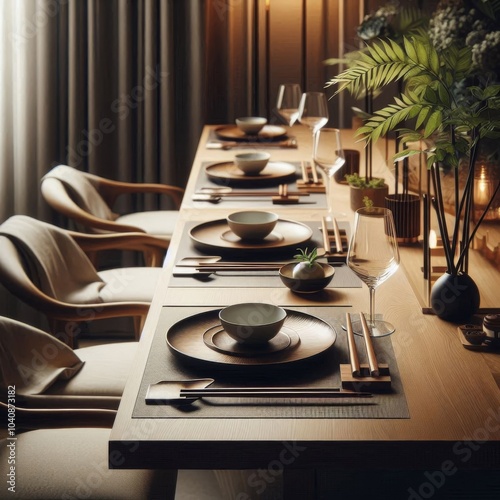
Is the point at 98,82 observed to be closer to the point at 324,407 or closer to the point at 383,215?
the point at 383,215

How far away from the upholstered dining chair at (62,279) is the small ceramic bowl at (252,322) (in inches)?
29.5

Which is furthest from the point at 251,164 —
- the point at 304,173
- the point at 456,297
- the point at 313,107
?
the point at 456,297

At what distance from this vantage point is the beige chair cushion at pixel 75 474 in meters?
1.63

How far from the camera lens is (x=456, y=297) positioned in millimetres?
1684

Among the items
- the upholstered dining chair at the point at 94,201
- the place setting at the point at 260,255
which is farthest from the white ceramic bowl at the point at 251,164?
the place setting at the point at 260,255

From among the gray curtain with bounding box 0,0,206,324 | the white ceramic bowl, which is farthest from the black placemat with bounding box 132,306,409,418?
the gray curtain with bounding box 0,0,206,324

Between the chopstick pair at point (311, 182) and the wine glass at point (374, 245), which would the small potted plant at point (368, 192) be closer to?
the chopstick pair at point (311, 182)

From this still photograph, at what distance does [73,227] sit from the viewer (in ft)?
12.8

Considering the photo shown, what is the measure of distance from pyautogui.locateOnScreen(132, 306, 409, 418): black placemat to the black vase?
168 mm

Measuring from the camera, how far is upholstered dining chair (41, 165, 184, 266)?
300cm

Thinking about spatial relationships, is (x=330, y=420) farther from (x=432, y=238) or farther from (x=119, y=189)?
(x=119, y=189)

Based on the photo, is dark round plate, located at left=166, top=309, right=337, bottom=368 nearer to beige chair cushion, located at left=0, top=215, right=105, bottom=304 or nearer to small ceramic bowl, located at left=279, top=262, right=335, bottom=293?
small ceramic bowl, located at left=279, top=262, right=335, bottom=293

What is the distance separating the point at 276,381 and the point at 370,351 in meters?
0.18

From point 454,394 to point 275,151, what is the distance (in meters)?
2.10
